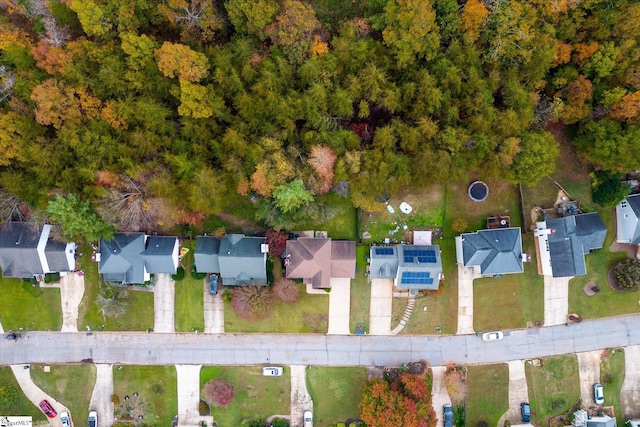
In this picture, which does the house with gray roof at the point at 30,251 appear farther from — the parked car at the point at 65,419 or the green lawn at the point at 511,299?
the green lawn at the point at 511,299

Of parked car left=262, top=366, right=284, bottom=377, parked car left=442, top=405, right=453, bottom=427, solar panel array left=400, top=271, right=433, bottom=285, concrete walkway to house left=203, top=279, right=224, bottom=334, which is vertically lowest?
parked car left=442, top=405, right=453, bottom=427

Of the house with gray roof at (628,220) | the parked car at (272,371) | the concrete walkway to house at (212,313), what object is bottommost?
the parked car at (272,371)

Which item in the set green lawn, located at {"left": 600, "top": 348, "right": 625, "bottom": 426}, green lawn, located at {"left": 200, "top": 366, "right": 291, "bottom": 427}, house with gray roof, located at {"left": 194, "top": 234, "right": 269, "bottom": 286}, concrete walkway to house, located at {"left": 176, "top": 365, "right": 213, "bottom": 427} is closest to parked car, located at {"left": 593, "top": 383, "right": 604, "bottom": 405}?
green lawn, located at {"left": 600, "top": 348, "right": 625, "bottom": 426}

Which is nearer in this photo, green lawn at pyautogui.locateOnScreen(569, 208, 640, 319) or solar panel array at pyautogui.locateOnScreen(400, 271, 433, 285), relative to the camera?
solar panel array at pyautogui.locateOnScreen(400, 271, 433, 285)

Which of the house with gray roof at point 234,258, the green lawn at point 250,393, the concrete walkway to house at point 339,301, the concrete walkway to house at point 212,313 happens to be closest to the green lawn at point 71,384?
the green lawn at point 250,393

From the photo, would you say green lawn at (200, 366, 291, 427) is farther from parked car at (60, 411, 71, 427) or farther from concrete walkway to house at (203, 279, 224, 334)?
parked car at (60, 411, 71, 427)

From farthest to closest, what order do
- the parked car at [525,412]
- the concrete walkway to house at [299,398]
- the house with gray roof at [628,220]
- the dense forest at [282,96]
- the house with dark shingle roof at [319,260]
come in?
the concrete walkway to house at [299,398]
the parked car at [525,412]
the house with gray roof at [628,220]
the house with dark shingle roof at [319,260]
the dense forest at [282,96]
